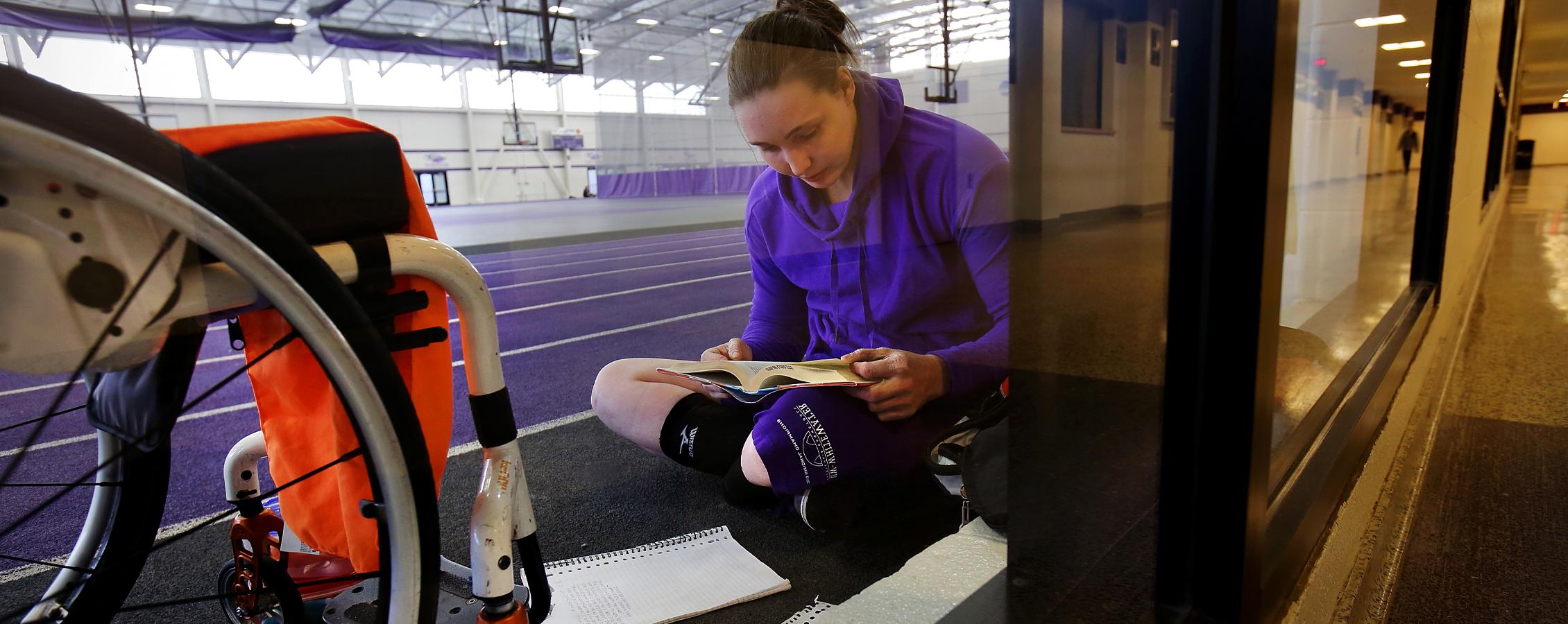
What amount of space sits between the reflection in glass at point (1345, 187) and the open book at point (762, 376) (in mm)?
521

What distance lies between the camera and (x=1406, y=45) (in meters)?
2.48

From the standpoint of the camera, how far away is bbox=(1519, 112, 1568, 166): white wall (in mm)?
21730

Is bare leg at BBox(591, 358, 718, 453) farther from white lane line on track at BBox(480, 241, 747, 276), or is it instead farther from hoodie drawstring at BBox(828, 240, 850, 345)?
hoodie drawstring at BBox(828, 240, 850, 345)

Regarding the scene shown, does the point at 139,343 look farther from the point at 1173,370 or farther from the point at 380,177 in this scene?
the point at 1173,370

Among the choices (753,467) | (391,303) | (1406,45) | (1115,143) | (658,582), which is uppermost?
(1406,45)

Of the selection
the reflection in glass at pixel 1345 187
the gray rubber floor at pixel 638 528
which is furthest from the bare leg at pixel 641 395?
the reflection in glass at pixel 1345 187

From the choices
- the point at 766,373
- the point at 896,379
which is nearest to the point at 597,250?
the point at 766,373

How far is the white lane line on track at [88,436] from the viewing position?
1.34 ft

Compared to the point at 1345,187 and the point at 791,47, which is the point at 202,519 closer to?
the point at 791,47

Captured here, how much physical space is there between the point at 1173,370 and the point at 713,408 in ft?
2.95

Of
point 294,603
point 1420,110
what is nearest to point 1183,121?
Result: point 294,603

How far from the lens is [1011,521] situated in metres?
0.76

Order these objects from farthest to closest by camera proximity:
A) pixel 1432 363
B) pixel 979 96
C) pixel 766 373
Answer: pixel 1432 363 < pixel 766 373 < pixel 979 96

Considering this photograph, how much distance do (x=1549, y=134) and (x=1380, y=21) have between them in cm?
2845
